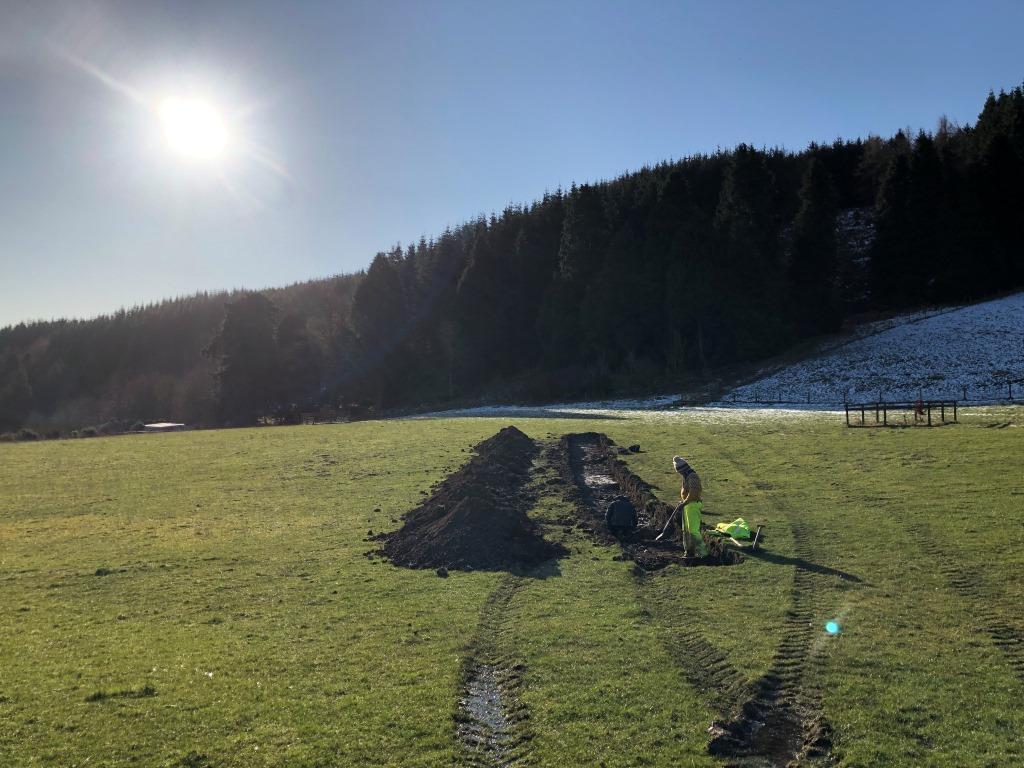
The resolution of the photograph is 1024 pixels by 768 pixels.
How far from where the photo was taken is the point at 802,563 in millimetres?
16484

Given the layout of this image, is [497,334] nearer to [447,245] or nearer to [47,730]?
[447,245]

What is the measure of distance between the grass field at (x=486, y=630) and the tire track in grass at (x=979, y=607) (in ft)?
0.20

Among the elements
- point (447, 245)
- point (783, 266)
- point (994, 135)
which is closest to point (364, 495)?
point (783, 266)

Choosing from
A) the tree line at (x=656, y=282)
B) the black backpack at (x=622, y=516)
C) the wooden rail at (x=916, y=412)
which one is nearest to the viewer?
the black backpack at (x=622, y=516)

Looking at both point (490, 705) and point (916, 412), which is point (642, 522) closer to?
point (490, 705)

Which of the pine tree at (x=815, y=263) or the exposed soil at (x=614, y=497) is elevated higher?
the pine tree at (x=815, y=263)

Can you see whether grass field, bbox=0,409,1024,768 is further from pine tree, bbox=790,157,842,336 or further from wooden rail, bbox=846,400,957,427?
pine tree, bbox=790,157,842,336

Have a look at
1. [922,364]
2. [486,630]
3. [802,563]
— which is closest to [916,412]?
[922,364]

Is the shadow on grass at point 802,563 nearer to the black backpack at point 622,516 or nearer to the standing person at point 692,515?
the standing person at point 692,515

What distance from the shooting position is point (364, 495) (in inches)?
1125

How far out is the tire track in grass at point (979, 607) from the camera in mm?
10875

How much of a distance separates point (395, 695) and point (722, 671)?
467 cm

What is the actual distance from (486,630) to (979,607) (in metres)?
8.63

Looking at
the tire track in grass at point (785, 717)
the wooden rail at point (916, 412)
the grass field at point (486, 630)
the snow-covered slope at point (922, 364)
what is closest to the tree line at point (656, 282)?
the snow-covered slope at point (922, 364)
